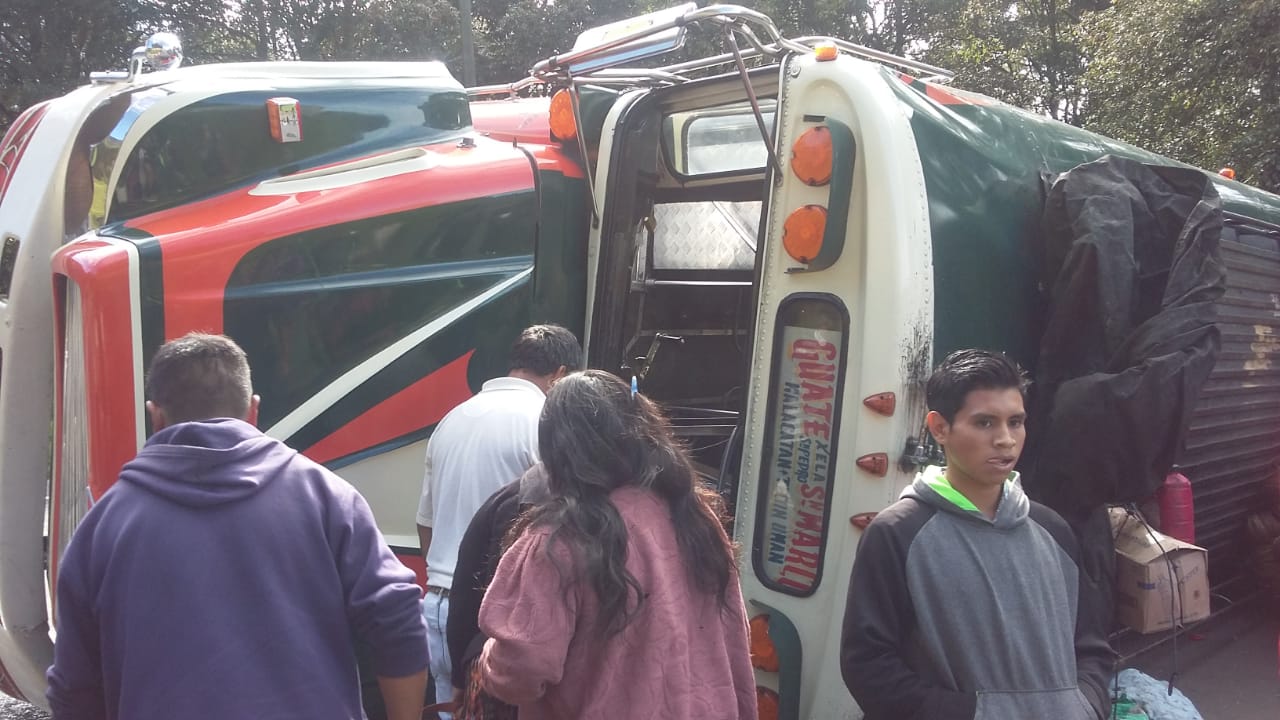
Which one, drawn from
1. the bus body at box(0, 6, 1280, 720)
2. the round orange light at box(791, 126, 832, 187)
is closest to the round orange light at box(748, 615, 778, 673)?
the bus body at box(0, 6, 1280, 720)

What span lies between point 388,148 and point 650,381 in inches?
61.4

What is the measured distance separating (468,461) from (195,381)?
94 cm

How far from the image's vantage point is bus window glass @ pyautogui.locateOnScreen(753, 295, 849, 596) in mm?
2740

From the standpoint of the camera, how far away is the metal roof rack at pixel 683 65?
2.93 m

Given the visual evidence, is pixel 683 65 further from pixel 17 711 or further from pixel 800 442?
pixel 17 711

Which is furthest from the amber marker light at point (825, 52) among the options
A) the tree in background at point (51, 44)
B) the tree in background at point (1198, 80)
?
the tree in background at point (51, 44)

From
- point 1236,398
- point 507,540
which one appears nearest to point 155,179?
point 507,540

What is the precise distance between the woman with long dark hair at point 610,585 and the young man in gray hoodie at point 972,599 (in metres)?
0.29

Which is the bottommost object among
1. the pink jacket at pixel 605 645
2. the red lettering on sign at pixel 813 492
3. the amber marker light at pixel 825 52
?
the red lettering on sign at pixel 813 492

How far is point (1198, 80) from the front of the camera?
34.0ft

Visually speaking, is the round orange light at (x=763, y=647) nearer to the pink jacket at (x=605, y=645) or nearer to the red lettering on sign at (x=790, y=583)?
the red lettering on sign at (x=790, y=583)

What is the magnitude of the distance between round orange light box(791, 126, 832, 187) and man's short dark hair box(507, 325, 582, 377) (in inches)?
31.9

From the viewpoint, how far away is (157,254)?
8.48ft

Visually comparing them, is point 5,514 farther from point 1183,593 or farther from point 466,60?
point 466,60
